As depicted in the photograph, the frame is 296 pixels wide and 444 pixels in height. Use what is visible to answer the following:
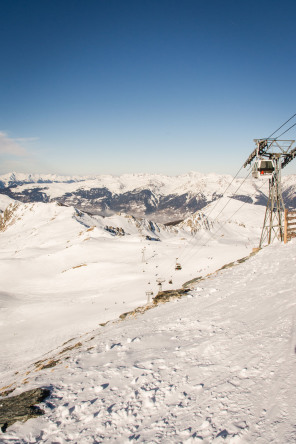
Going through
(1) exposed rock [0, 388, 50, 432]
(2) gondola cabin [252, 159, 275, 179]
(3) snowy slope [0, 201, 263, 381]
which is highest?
(2) gondola cabin [252, 159, 275, 179]

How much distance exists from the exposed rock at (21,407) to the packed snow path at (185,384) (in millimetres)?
205

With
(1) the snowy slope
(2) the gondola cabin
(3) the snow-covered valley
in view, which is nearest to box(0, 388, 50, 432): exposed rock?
(3) the snow-covered valley

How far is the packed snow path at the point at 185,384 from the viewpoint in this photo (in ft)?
15.0

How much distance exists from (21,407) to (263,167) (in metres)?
22.3

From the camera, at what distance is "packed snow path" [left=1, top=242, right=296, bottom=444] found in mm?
4582

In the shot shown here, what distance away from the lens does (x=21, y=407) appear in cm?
575

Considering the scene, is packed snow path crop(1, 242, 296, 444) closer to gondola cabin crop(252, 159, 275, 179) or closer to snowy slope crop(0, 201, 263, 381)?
snowy slope crop(0, 201, 263, 381)

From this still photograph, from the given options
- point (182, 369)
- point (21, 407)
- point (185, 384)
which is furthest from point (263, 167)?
point (21, 407)

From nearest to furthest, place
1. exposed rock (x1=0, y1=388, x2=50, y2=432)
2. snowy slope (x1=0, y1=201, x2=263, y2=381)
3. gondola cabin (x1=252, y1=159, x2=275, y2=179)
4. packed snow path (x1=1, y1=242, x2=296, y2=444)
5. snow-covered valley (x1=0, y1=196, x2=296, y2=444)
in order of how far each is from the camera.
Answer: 1. packed snow path (x1=1, y1=242, x2=296, y2=444)
2. snow-covered valley (x1=0, y1=196, x2=296, y2=444)
3. exposed rock (x1=0, y1=388, x2=50, y2=432)
4. snowy slope (x1=0, y1=201, x2=263, y2=381)
5. gondola cabin (x1=252, y1=159, x2=275, y2=179)

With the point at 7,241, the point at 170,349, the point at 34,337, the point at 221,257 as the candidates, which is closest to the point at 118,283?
the point at 34,337

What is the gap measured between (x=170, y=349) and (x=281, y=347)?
3.32 metres

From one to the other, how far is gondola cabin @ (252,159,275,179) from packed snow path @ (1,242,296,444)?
45.6 feet

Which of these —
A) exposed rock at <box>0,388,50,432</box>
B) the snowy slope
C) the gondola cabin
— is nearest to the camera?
exposed rock at <box>0,388,50,432</box>

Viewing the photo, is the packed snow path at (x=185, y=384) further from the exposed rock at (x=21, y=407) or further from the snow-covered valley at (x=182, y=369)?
the exposed rock at (x=21, y=407)
